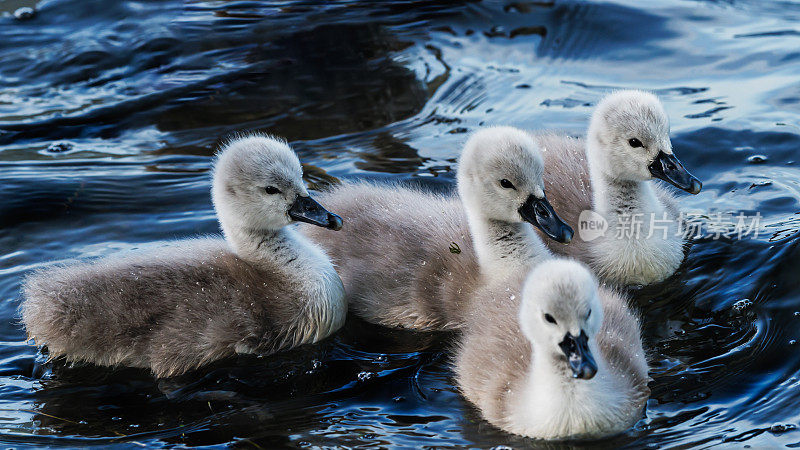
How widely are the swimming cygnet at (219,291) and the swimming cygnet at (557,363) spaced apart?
3.12ft

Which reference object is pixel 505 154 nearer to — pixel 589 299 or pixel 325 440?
pixel 589 299

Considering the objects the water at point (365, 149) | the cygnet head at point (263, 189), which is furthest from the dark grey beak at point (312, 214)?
the water at point (365, 149)

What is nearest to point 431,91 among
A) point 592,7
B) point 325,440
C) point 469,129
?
point 469,129

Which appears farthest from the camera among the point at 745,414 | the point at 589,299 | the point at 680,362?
the point at 680,362

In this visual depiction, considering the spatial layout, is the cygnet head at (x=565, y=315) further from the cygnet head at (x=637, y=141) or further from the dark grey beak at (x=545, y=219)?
the cygnet head at (x=637, y=141)

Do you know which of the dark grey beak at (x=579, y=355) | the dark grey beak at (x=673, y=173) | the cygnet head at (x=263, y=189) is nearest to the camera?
the dark grey beak at (x=579, y=355)

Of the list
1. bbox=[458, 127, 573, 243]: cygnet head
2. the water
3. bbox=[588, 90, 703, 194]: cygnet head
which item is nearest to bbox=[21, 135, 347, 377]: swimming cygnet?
the water

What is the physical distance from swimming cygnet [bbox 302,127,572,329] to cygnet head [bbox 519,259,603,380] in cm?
84

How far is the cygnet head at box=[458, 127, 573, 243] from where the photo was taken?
17.1ft

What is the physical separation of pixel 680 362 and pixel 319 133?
374 cm

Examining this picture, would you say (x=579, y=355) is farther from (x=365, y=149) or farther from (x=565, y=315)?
(x=365, y=149)

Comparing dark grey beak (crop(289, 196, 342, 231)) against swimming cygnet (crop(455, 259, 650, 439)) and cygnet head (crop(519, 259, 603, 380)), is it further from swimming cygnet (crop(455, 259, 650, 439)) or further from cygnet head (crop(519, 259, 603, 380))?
cygnet head (crop(519, 259, 603, 380))

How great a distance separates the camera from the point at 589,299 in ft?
13.9

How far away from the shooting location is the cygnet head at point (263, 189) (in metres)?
5.36
